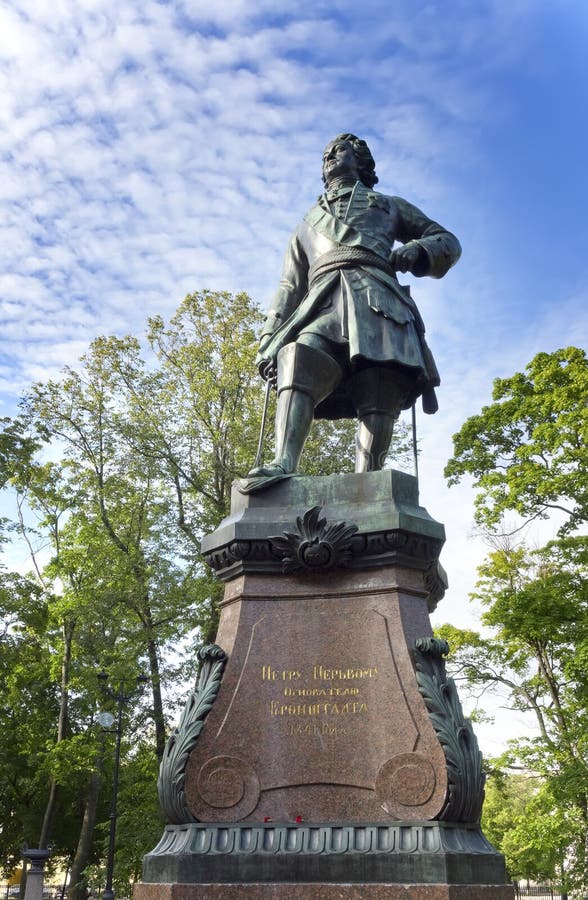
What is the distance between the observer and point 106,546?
2311 centimetres

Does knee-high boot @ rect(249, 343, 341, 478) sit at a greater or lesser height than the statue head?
lesser

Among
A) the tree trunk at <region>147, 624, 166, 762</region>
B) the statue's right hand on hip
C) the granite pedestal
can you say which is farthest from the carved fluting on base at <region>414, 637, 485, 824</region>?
the tree trunk at <region>147, 624, 166, 762</region>

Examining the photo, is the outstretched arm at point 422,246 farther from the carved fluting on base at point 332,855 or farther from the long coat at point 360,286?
the carved fluting on base at point 332,855

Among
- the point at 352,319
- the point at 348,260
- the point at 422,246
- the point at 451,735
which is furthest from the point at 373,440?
the point at 451,735

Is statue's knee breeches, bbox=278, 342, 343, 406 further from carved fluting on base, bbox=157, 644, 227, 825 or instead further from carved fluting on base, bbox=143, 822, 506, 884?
carved fluting on base, bbox=143, 822, 506, 884

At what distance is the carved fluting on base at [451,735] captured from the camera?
453cm

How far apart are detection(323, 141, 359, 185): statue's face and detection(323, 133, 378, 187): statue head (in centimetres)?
4

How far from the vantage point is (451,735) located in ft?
15.4

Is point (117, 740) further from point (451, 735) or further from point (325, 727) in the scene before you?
point (451, 735)

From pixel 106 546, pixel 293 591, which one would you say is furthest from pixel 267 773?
pixel 106 546

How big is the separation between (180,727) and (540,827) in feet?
50.4

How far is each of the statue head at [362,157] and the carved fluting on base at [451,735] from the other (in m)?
4.07

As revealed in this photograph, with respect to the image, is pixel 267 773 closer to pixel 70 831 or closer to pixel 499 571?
pixel 499 571

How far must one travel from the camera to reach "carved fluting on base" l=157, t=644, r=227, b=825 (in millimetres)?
4820
